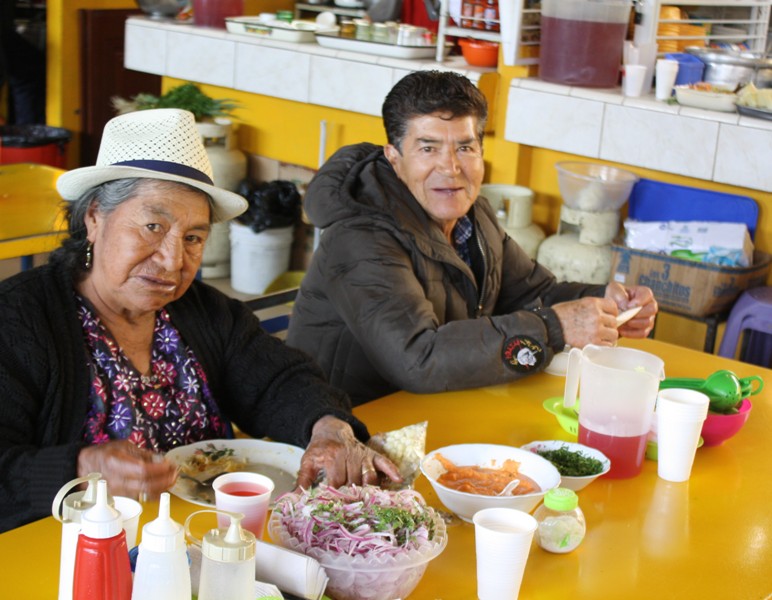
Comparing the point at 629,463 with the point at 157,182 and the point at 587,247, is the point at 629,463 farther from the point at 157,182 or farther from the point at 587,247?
the point at 587,247

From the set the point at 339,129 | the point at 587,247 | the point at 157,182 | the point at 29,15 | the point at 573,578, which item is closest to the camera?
the point at 573,578

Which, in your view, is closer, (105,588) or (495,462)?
(105,588)

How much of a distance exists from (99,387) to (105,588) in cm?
81

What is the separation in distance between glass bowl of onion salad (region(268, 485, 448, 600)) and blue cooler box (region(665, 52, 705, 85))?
3.38 meters

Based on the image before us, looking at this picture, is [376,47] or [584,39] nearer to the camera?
[584,39]

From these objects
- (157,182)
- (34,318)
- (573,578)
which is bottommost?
(573,578)

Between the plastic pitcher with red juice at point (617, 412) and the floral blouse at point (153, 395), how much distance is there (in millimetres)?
774

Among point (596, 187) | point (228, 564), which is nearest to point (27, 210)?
point (596, 187)

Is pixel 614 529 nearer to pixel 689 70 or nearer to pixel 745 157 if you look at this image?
pixel 745 157

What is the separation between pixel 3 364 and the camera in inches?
73.0

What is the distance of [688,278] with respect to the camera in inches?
161

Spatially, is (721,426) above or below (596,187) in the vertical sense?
below

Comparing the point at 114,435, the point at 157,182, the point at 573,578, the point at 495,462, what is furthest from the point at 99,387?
the point at 573,578

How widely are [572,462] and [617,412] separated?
15 centimetres
